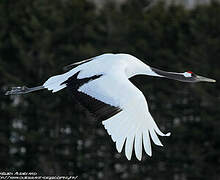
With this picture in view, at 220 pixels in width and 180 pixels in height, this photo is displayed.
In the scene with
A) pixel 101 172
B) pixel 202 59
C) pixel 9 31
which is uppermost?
pixel 9 31

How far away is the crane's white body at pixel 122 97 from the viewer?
6.68 metres

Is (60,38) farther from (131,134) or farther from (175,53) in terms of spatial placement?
(131,134)

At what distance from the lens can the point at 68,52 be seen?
1198 centimetres

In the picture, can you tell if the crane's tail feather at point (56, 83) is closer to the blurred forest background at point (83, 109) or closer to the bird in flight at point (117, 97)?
the bird in flight at point (117, 97)

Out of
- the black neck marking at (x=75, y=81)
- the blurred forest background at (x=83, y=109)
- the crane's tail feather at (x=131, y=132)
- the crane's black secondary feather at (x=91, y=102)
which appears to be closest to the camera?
the crane's tail feather at (x=131, y=132)

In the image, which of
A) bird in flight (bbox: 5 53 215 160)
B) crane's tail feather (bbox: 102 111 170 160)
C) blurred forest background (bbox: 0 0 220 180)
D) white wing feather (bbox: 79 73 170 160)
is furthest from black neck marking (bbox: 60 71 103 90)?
blurred forest background (bbox: 0 0 220 180)

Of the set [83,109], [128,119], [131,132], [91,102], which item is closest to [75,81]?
[91,102]

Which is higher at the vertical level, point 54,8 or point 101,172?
point 54,8

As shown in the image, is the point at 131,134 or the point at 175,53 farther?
the point at 175,53

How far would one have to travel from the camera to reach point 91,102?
7293 mm

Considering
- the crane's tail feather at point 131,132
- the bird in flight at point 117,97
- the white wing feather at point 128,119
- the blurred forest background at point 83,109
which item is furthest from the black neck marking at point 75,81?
the blurred forest background at point 83,109

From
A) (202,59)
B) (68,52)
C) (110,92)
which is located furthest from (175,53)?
(110,92)

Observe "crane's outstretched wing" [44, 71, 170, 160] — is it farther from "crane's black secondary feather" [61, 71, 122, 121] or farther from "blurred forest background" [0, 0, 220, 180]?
"blurred forest background" [0, 0, 220, 180]

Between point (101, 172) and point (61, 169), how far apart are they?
715mm
